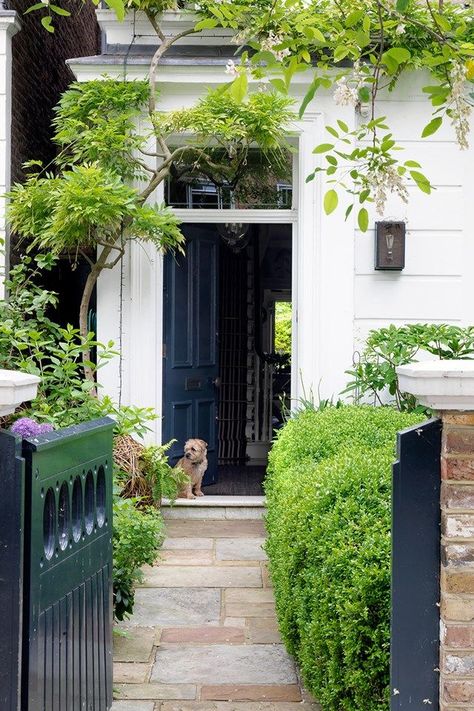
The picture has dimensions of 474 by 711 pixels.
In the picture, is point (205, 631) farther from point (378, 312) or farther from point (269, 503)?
point (378, 312)

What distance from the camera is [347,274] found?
694 cm

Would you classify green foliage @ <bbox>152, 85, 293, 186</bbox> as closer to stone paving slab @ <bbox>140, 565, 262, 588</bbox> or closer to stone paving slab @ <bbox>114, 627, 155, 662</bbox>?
stone paving slab @ <bbox>140, 565, 262, 588</bbox>

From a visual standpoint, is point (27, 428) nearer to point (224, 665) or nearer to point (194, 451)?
point (224, 665)

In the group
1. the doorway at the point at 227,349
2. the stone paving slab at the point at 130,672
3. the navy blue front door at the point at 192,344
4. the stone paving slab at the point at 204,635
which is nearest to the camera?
the stone paving slab at the point at 130,672

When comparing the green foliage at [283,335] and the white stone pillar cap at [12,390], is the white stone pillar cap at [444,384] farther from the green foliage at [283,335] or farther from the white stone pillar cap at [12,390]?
the green foliage at [283,335]

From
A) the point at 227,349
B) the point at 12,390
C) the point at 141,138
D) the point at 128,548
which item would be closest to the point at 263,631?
the point at 128,548

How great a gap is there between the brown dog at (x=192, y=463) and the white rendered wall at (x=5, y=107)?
1950 millimetres

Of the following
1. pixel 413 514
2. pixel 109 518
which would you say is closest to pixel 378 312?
pixel 109 518

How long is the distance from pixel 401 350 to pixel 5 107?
3.57 meters

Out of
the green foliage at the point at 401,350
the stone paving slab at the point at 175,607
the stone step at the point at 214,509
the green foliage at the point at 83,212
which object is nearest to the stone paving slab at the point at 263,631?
the stone paving slab at the point at 175,607

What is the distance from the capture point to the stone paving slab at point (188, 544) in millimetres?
6203

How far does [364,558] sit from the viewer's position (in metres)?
2.74

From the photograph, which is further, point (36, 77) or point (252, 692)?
point (36, 77)

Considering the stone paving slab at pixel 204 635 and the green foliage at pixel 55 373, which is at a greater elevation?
the green foliage at pixel 55 373
